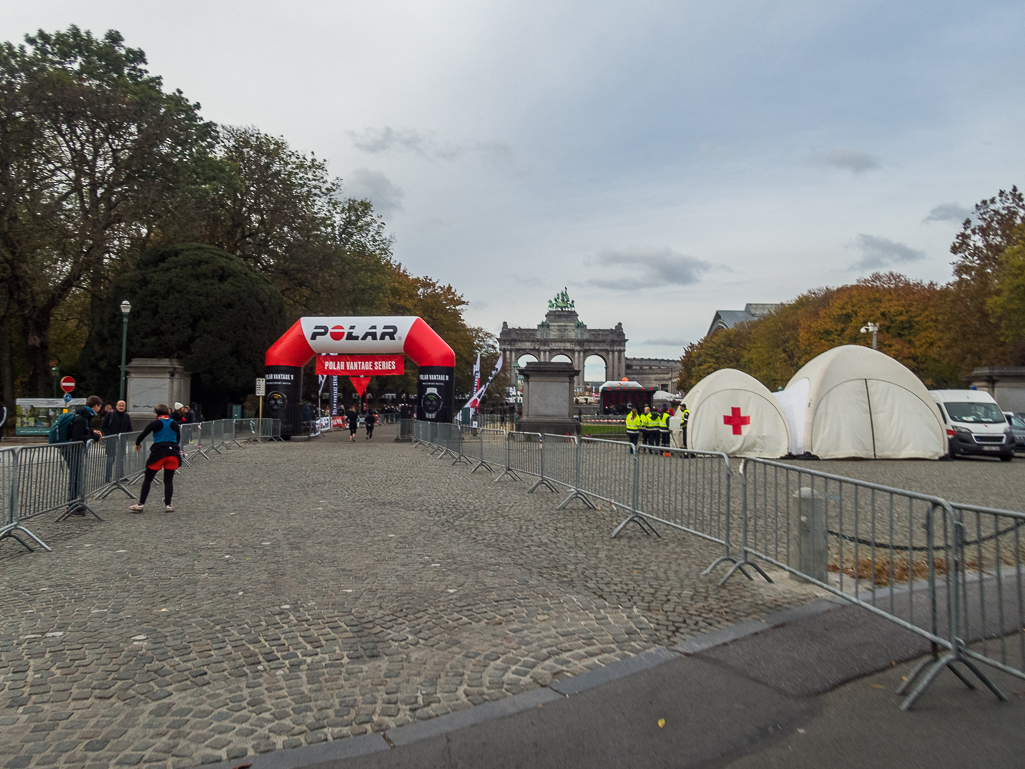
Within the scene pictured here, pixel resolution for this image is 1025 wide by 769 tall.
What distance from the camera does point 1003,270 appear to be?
31.8m

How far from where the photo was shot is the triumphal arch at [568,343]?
405 ft

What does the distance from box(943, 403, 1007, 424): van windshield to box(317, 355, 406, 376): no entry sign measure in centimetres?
1738

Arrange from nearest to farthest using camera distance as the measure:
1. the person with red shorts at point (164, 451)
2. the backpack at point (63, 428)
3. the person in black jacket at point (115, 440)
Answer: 1. the person with red shorts at point (164, 451)
2. the backpack at point (63, 428)
3. the person in black jacket at point (115, 440)

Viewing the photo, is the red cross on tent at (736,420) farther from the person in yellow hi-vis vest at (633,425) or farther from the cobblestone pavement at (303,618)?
the cobblestone pavement at (303,618)

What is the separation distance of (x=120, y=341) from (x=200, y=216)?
6304mm

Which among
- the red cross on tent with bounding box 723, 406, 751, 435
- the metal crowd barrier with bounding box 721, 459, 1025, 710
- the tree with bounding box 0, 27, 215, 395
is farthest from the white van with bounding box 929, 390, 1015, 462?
the tree with bounding box 0, 27, 215, 395

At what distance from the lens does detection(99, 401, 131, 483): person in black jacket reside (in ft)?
38.3

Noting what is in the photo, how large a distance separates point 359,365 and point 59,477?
18.6 m

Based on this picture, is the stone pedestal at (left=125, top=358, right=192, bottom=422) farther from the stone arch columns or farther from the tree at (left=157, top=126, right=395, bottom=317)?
the stone arch columns

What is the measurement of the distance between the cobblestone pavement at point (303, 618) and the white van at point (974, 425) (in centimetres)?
1586

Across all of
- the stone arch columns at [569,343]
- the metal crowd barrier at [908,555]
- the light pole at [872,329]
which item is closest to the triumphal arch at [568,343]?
the stone arch columns at [569,343]

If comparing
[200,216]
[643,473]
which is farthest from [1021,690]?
[200,216]

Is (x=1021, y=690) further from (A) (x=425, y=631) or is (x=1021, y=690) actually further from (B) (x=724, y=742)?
(A) (x=425, y=631)

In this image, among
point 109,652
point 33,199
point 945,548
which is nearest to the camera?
point 945,548
